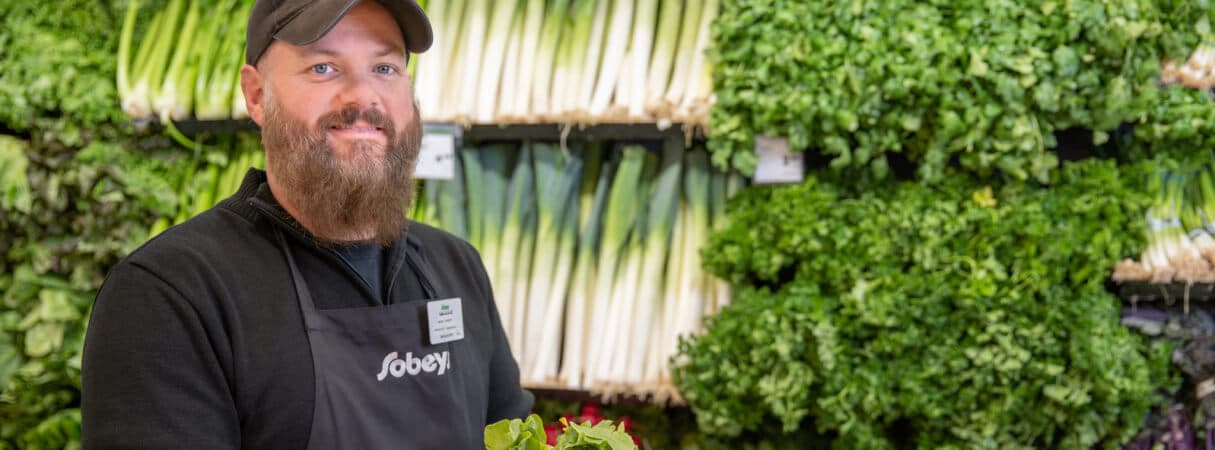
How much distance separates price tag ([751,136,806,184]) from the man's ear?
164 cm

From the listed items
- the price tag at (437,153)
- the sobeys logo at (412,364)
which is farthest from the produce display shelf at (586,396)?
the sobeys logo at (412,364)

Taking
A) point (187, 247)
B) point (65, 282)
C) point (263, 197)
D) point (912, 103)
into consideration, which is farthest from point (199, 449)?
point (65, 282)

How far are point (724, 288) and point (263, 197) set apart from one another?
1822 mm

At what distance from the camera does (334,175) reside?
167 centimetres

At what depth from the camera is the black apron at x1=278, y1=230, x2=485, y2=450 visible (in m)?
1.56

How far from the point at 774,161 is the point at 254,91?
1.70m

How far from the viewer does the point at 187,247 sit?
5.04 feet

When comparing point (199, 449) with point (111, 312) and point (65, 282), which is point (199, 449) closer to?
point (111, 312)

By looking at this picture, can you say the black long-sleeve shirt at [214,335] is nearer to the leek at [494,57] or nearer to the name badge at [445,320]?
the name badge at [445,320]

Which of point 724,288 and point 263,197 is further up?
point 263,197

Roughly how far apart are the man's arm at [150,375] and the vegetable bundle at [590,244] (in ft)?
5.81

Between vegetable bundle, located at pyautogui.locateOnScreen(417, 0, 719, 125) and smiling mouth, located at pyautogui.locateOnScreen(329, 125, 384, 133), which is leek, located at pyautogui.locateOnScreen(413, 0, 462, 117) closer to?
vegetable bundle, located at pyautogui.locateOnScreen(417, 0, 719, 125)

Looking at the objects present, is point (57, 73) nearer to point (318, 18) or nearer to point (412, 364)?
point (318, 18)

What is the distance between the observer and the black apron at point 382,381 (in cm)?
156
